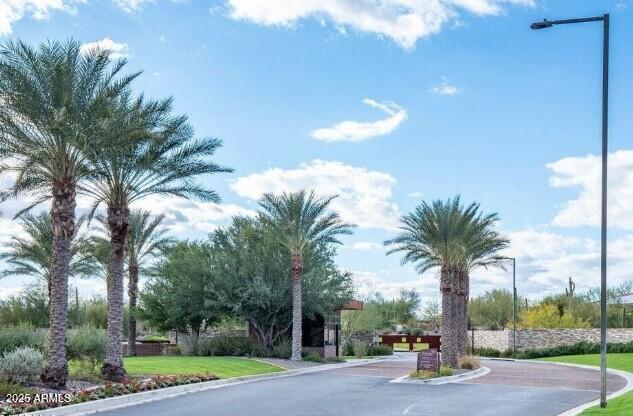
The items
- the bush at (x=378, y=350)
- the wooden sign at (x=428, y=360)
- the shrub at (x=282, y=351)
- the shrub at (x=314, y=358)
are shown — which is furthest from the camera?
the bush at (x=378, y=350)

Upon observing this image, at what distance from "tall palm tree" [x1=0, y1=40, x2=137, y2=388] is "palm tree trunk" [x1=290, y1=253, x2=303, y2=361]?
19.4m

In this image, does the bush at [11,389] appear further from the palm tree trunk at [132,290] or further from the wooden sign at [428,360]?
the palm tree trunk at [132,290]

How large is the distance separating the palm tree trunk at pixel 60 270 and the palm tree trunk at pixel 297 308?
1932cm

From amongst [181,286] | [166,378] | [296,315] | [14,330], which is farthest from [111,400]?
[181,286]

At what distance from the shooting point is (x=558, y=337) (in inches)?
2472

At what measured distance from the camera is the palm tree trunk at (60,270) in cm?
2236

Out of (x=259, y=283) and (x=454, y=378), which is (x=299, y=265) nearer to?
(x=259, y=283)

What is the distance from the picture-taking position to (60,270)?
23.0 meters

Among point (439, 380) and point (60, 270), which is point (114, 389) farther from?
point (439, 380)

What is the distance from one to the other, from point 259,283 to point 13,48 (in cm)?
2378

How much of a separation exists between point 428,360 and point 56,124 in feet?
56.9

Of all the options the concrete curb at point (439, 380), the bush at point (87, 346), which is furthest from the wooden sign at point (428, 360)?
the bush at point (87, 346)

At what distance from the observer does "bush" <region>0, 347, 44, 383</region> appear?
2184 centimetres

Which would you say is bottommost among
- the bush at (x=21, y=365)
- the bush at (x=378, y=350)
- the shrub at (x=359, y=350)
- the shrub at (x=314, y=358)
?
the bush at (x=378, y=350)
